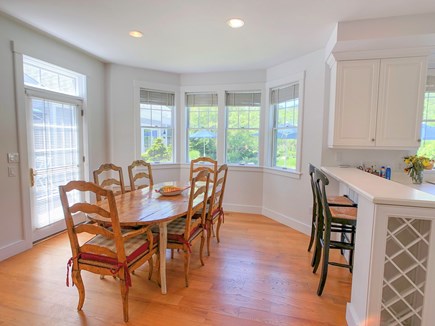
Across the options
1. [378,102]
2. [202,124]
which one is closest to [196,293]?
[378,102]

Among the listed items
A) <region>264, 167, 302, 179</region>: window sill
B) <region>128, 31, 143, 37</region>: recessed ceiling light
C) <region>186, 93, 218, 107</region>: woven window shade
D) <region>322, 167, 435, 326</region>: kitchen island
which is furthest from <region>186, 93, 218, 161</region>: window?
<region>322, 167, 435, 326</region>: kitchen island

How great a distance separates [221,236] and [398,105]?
2648 mm

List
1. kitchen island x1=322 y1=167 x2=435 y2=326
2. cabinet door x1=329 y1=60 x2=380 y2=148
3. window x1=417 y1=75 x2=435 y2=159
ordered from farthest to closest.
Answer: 1. window x1=417 y1=75 x2=435 y2=159
2. cabinet door x1=329 y1=60 x2=380 y2=148
3. kitchen island x1=322 y1=167 x2=435 y2=326

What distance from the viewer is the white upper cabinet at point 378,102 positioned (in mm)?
2676

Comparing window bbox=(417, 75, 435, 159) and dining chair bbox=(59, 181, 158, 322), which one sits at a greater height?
window bbox=(417, 75, 435, 159)

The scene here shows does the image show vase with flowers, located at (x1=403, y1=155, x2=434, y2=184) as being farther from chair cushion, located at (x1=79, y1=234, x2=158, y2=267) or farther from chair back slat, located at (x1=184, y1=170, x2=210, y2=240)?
chair cushion, located at (x1=79, y1=234, x2=158, y2=267)

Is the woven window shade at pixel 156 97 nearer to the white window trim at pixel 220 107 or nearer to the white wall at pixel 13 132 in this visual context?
the white window trim at pixel 220 107

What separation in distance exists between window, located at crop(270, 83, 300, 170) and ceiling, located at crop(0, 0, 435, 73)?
0.57 metres

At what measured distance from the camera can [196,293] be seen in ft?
7.10

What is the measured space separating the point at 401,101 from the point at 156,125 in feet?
12.0

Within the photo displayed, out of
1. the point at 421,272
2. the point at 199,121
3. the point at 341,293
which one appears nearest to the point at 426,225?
the point at 421,272

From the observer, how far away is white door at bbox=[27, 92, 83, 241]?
10.0ft

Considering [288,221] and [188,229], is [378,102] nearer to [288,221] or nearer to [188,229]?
[288,221]

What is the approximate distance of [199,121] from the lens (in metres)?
4.69
